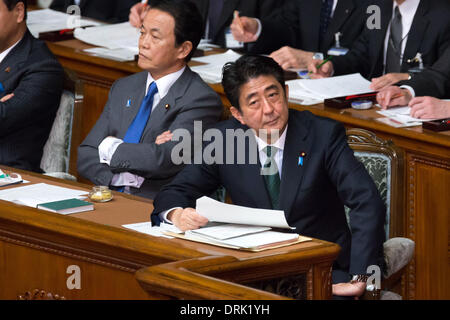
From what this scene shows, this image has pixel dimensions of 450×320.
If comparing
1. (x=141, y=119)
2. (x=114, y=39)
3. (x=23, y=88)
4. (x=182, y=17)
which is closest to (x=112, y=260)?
(x=141, y=119)

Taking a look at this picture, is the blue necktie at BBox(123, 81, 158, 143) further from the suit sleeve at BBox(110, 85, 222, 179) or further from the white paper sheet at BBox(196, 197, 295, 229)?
the white paper sheet at BBox(196, 197, 295, 229)

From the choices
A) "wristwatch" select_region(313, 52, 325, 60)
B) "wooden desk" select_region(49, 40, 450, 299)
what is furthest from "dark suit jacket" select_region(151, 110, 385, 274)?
"wristwatch" select_region(313, 52, 325, 60)

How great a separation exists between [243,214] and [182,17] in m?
1.55

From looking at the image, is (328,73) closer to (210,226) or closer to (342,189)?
(342,189)

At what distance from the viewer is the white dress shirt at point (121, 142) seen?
3.83 metres

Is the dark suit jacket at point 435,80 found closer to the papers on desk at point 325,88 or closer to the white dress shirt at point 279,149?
the papers on desk at point 325,88

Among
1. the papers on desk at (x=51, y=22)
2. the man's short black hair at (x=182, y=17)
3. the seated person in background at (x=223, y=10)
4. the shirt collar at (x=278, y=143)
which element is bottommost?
the shirt collar at (x=278, y=143)

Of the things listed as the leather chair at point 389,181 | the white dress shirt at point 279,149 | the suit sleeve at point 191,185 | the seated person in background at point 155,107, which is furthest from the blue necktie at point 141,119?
the leather chair at point 389,181

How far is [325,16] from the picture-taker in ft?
18.0

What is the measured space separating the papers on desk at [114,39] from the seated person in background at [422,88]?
1711 millimetres

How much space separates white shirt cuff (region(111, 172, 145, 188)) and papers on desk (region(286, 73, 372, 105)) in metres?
1.09

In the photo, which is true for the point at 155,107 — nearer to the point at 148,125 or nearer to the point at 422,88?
the point at 148,125

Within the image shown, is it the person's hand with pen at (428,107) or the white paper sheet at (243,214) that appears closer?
the white paper sheet at (243,214)

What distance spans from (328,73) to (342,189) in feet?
6.89
